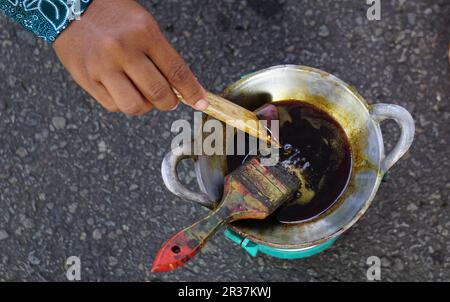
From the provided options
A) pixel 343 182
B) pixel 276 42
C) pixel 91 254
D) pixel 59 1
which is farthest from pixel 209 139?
pixel 91 254

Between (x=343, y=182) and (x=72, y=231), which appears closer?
(x=343, y=182)

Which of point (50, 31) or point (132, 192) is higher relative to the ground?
point (50, 31)

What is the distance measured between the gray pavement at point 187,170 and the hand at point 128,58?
82 centimetres

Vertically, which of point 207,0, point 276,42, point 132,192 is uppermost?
point 207,0

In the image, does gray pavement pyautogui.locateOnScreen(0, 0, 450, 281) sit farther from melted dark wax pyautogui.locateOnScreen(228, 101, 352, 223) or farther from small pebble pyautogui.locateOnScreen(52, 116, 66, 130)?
melted dark wax pyautogui.locateOnScreen(228, 101, 352, 223)

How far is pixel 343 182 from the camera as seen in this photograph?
6.09 feet

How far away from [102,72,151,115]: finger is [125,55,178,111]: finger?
2 centimetres

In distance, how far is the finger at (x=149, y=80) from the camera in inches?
58.4

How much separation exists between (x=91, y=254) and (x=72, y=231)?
0.41 feet

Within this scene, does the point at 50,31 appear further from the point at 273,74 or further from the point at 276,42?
the point at 276,42

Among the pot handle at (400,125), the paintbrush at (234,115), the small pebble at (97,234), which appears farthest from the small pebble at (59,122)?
the pot handle at (400,125)

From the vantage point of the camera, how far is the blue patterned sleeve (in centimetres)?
157
